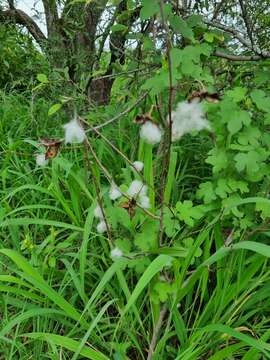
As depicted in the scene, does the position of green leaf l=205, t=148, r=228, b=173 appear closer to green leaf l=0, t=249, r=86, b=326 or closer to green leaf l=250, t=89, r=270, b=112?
green leaf l=250, t=89, r=270, b=112

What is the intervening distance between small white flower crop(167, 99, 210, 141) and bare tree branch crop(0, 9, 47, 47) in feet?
9.14

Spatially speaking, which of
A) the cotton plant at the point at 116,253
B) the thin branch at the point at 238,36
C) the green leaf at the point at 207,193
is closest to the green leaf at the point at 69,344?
the cotton plant at the point at 116,253

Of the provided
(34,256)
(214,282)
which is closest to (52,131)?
(34,256)

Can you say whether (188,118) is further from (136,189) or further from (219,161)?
(219,161)

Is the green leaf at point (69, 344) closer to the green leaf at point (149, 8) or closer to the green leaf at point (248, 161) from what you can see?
the green leaf at point (248, 161)

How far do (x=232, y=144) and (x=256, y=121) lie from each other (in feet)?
1.01

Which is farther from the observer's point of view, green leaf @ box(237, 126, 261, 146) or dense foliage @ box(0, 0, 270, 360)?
green leaf @ box(237, 126, 261, 146)

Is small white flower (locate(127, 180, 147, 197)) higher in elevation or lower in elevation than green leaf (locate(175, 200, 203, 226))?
higher

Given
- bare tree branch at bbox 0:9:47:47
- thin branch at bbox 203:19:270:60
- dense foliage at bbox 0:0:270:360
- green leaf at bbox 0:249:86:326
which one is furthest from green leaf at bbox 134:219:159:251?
bare tree branch at bbox 0:9:47:47

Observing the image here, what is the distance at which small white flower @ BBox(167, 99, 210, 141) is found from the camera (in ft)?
3.81

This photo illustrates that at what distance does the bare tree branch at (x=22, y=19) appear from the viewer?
12.6 feet

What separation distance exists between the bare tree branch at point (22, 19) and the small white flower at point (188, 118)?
9.14ft

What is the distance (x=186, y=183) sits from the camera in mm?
2098

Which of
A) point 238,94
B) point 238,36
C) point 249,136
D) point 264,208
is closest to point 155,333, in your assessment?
point 264,208
